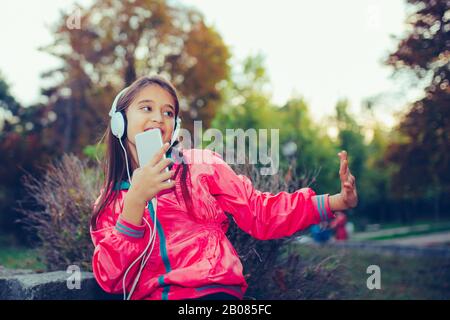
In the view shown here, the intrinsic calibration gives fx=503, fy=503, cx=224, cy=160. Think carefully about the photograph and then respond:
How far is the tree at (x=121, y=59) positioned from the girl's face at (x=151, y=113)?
547 inches

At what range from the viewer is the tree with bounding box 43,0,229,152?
657 inches

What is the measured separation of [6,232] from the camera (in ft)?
31.0

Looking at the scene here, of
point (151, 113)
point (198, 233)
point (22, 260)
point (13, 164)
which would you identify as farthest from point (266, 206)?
point (13, 164)

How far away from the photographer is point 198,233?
196 cm

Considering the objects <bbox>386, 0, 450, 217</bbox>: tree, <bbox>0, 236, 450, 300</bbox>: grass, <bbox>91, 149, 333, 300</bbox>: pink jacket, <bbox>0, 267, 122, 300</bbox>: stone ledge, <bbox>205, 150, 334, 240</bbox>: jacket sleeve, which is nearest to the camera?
<bbox>91, 149, 333, 300</bbox>: pink jacket

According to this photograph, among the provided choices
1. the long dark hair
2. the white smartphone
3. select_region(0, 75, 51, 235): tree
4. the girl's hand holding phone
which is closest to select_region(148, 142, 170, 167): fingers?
the girl's hand holding phone

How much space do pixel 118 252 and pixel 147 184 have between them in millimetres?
289

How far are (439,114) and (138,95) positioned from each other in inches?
284

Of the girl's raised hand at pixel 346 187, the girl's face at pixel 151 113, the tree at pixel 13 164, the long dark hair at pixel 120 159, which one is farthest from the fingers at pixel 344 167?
the tree at pixel 13 164

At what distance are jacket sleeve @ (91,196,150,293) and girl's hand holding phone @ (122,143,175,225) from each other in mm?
46

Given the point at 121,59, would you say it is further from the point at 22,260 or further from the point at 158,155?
the point at 158,155

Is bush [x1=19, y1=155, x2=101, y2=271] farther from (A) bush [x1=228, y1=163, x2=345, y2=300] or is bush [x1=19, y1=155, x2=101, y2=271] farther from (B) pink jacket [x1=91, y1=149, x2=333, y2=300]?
(B) pink jacket [x1=91, y1=149, x2=333, y2=300]
